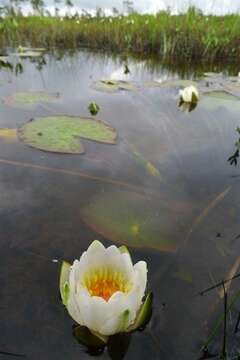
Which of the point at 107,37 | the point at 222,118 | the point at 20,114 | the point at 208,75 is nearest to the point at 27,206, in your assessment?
the point at 20,114

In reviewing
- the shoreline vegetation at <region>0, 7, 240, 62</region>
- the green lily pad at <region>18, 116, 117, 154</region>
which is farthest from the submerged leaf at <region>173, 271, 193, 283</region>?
the shoreline vegetation at <region>0, 7, 240, 62</region>

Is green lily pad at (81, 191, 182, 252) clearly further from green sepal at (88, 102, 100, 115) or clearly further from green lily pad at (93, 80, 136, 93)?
green lily pad at (93, 80, 136, 93)

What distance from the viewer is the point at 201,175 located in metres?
1.73

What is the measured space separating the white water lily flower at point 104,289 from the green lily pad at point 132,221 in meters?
0.24

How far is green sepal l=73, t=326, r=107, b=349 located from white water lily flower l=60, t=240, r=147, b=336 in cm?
1

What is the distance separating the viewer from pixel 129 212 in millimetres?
1400

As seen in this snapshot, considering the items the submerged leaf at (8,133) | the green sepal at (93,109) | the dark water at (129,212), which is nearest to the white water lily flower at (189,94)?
the dark water at (129,212)

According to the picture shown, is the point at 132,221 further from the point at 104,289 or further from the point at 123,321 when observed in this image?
the point at 123,321

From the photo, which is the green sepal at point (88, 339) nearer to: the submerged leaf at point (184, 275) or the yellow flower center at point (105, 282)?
the yellow flower center at point (105, 282)

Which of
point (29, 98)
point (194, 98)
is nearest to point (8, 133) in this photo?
point (29, 98)

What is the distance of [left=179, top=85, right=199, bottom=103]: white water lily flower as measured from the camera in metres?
2.90

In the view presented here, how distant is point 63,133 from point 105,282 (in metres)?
1.23

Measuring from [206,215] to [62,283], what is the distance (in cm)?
75

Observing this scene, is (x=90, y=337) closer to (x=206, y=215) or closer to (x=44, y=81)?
(x=206, y=215)
